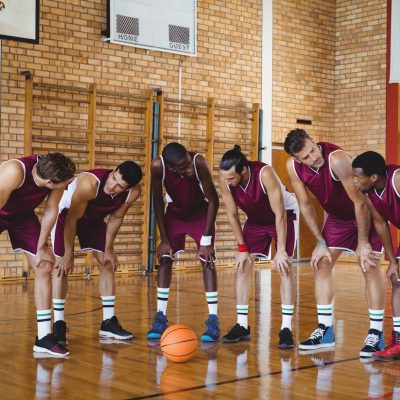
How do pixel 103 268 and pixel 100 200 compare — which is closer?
pixel 100 200

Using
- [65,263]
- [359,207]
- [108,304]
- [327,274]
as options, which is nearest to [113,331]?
[108,304]

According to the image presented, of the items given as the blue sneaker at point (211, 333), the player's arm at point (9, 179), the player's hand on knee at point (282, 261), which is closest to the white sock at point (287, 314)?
the player's hand on knee at point (282, 261)

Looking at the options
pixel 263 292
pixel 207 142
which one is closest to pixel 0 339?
pixel 263 292

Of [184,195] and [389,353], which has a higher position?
[184,195]

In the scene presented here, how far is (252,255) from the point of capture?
17.9 ft

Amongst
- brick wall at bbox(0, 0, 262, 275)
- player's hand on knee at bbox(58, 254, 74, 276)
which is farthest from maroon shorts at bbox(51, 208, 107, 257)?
brick wall at bbox(0, 0, 262, 275)

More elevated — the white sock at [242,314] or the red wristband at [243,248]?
the red wristband at [243,248]

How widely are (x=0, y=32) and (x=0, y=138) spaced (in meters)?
1.39

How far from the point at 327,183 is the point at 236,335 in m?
1.37

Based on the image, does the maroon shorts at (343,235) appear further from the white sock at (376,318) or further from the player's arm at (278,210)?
the white sock at (376,318)

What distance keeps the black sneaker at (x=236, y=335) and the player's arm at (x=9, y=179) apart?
6.36 ft

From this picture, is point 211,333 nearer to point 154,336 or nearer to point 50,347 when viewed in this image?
point 154,336

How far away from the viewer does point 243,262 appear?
539cm

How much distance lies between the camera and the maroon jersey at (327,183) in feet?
16.1
